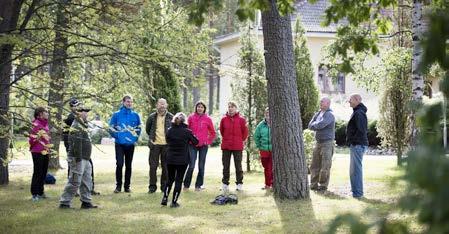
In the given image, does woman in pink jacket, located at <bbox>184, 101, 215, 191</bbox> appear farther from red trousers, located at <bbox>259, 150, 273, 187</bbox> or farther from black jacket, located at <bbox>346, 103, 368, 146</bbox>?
black jacket, located at <bbox>346, 103, 368, 146</bbox>

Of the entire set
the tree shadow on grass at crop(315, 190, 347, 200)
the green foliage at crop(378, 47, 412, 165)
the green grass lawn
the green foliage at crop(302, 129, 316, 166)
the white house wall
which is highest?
the white house wall

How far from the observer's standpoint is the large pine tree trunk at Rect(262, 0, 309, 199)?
10.6 metres

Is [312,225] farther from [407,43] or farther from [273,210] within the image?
[407,43]

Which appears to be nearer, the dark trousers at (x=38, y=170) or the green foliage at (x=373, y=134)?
the dark trousers at (x=38, y=170)

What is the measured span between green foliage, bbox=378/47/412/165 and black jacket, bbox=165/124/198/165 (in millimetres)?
7436

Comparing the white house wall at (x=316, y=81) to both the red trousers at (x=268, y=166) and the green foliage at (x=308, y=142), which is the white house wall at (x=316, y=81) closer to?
the green foliage at (x=308, y=142)

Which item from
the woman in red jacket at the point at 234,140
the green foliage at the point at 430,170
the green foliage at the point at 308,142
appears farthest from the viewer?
the green foliage at the point at 308,142

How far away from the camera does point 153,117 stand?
1216 cm

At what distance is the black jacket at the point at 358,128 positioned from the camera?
11031 millimetres

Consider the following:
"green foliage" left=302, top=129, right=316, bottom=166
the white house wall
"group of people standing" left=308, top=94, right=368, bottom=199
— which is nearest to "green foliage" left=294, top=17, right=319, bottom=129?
"green foliage" left=302, top=129, right=316, bottom=166

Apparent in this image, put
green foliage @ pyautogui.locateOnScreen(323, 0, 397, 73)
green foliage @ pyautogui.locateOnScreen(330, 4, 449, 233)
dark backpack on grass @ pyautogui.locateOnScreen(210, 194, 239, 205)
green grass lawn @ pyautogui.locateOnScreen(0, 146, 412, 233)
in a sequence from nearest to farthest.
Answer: green foliage @ pyautogui.locateOnScreen(330, 4, 449, 233) < green foliage @ pyautogui.locateOnScreen(323, 0, 397, 73) < green grass lawn @ pyautogui.locateOnScreen(0, 146, 412, 233) < dark backpack on grass @ pyautogui.locateOnScreen(210, 194, 239, 205)

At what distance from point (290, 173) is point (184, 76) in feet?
13.4

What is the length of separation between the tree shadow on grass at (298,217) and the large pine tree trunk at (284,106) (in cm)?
33

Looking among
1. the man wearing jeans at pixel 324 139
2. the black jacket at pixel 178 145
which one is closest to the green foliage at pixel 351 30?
the black jacket at pixel 178 145
